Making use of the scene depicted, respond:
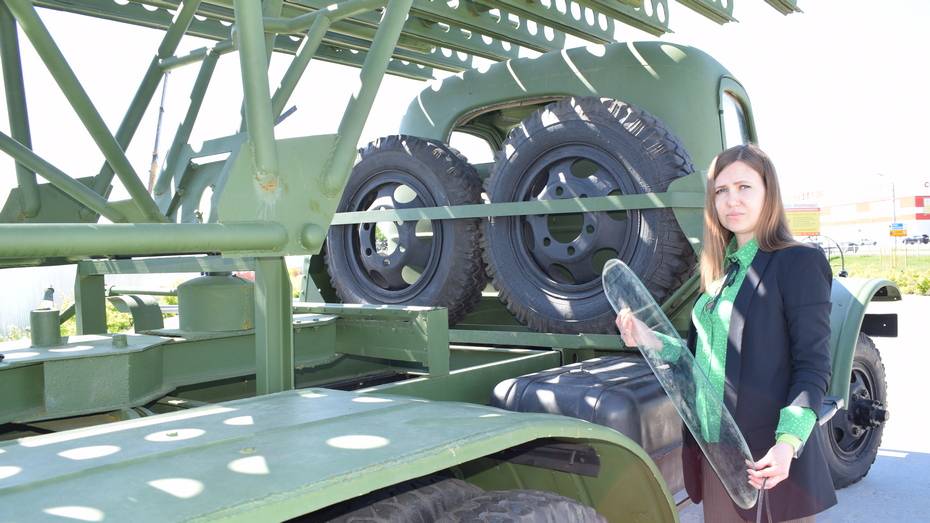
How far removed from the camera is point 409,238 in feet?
13.2

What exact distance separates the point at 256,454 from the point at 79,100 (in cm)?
190

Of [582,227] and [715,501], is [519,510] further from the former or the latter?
[582,227]

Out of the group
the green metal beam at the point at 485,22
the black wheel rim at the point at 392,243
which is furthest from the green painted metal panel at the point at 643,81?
the black wheel rim at the point at 392,243

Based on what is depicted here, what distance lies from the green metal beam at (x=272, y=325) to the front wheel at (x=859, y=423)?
10.7ft

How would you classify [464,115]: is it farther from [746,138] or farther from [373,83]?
[373,83]

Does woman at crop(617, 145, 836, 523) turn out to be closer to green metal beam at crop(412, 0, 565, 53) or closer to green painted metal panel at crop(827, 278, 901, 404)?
green painted metal panel at crop(827, 278, 901, 404)

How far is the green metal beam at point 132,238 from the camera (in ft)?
5.14

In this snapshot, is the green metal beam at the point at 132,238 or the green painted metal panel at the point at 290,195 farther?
the green painted metal panel at the point at 290,195

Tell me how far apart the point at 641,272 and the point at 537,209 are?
541 mm

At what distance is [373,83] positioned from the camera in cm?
240

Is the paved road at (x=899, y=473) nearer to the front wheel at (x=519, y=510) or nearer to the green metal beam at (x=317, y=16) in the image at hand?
the front wheel at (x=519, y=510)

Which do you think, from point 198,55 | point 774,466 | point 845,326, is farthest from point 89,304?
point 845,326

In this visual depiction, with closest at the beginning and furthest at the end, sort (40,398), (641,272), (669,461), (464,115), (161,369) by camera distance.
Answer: (40,398) → (161,369) → (669,461) → (641,272) → (464,115)

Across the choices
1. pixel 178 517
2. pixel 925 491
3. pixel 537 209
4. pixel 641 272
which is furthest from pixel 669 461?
pixel 925 491
